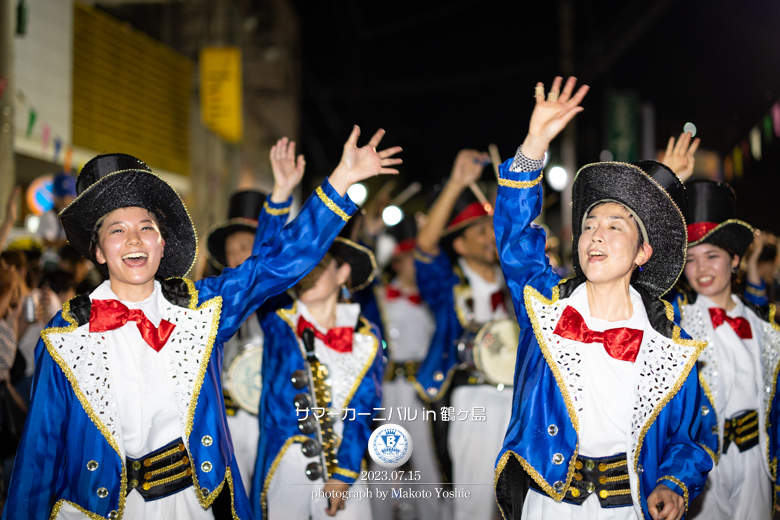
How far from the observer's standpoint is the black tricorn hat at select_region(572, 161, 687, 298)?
9.09 ft

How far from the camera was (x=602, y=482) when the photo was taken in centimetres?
267

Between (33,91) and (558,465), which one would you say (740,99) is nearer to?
(558,465)

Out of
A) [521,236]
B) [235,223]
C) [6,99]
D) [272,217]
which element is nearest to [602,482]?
[521,236]

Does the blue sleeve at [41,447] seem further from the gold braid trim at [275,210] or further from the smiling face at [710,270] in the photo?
Result: the smiling face at [710,270]

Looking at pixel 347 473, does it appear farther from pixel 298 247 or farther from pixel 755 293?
pixel 755 293

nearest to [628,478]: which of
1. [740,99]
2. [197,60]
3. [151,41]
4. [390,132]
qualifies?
[740,99]

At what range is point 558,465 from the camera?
104 inches

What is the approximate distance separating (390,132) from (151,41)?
651 inches

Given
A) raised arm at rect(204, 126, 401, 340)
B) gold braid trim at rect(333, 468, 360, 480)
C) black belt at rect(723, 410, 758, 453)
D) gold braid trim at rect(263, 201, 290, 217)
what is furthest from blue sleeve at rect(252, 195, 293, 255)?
black belt at rect(723, 410, 758, 453)

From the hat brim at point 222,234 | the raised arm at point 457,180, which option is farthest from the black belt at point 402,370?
the hat brim at point 222,234

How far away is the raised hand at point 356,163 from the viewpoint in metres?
2.94

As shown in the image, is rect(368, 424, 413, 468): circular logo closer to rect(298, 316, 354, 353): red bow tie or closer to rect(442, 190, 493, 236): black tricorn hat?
rect(298, 316, 354, 353): red bow tie

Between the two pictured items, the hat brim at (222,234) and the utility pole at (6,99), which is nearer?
the hat brim at (222,234)

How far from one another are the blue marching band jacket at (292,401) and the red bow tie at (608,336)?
1191 mm
